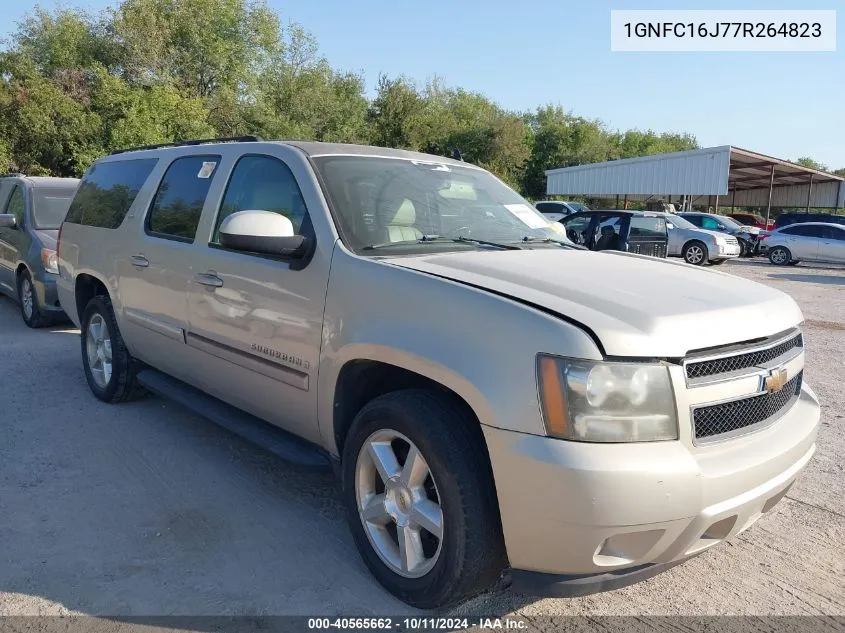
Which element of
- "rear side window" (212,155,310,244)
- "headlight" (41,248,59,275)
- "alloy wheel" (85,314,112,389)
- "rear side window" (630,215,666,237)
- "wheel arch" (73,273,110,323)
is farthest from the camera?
"rear side window" (630,215,666,237)

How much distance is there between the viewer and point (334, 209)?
10.7ft

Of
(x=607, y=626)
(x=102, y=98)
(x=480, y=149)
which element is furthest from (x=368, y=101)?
(x=607, y=626)

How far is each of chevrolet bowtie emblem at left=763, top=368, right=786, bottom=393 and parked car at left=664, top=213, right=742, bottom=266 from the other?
62.3ft

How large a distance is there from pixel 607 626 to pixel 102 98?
28815 mm

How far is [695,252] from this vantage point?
828 inches

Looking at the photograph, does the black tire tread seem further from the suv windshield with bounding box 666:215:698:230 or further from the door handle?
the door handle

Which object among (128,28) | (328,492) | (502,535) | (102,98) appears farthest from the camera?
(128,28)

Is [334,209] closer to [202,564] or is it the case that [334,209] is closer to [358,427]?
[358,427]

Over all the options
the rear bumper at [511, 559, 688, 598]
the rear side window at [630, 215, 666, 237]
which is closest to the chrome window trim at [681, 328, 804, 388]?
the rear bumper at [511, 559, 688, 598]

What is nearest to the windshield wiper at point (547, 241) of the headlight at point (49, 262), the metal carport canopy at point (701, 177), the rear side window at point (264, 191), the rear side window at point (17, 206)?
the rear side window at point (264, 191)

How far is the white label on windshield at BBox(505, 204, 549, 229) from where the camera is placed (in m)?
3.96

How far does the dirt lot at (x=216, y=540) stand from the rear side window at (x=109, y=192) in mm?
1508

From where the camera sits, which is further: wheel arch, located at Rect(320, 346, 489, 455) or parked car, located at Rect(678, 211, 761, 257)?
parked car, located at Rect(678, 211, 761, 257)

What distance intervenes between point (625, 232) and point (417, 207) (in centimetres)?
1139
